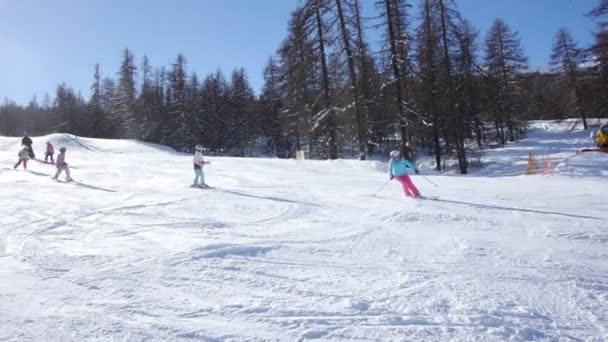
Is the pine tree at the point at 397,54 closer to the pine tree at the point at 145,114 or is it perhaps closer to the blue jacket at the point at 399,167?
the blue jacket at the point at 399,167

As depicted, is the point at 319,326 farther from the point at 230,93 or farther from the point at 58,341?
the point at 230,93

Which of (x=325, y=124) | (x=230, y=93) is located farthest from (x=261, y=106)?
(x=325, y=124)

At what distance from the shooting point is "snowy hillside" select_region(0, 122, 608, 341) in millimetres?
3861

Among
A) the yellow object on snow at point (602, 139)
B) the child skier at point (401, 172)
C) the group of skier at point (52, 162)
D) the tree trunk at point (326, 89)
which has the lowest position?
the child skier at point (401, 172)

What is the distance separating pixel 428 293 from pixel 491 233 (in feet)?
11.0

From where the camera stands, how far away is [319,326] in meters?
3.83

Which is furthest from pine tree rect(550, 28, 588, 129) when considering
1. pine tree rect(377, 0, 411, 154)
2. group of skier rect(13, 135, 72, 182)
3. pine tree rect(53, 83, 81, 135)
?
pine tree rect(53, 83, 81, 135)

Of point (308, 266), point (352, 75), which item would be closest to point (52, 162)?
point (352, 75)

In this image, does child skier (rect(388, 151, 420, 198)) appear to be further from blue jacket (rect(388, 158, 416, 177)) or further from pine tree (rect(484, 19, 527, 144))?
pine tree (rect(484, 19, 527, 144))

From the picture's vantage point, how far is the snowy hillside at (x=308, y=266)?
386cm

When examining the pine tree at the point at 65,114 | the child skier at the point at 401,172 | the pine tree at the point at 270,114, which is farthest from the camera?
the pine tree at the point at 65,114

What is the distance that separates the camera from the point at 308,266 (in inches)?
220

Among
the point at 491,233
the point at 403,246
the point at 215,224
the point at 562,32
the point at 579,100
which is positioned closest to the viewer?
the point at 403,246

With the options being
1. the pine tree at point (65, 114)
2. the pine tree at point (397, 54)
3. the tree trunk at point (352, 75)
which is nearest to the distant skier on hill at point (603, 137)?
the pine tree at point (397, 54)
